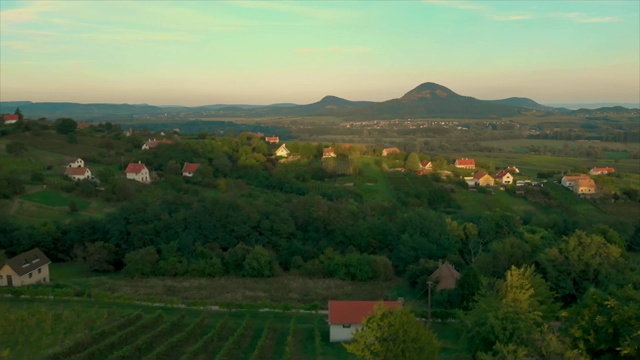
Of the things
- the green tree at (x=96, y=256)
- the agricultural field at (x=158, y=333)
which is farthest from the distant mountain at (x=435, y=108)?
the agricultural field at (x=158, y=333)

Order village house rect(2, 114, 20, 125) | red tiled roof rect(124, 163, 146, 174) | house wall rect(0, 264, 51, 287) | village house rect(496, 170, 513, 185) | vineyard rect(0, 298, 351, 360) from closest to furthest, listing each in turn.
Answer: vineyard rect(0, 298, 351, 360) → house wall rect(0, 264, 51, 287) → red tiled roof rect(124, 163, 146, 174) → village house rect(496, 170, 513, 185) → village house rect(2, 114, 20, 125)

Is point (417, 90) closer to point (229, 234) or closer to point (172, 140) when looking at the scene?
point (172, 140)

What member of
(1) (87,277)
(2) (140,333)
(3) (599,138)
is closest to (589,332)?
(2) (140,333)

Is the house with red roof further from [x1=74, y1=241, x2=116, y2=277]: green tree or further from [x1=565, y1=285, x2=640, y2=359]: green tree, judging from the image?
[x1=74, y1=241, x2=116, y2=277]: green tree

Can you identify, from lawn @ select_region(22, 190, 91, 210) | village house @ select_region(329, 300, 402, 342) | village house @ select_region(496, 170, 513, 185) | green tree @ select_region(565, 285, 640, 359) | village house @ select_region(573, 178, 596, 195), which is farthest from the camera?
village house @ select_region(496, 170, 513, 185)

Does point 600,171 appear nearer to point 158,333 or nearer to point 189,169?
point 189,169

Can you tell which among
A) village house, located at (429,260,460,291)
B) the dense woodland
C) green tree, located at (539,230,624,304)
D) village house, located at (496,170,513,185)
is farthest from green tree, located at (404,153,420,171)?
green tree, located at (539,230,624,304)

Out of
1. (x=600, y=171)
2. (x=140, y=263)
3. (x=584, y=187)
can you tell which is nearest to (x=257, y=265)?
(x=140, y=263)
